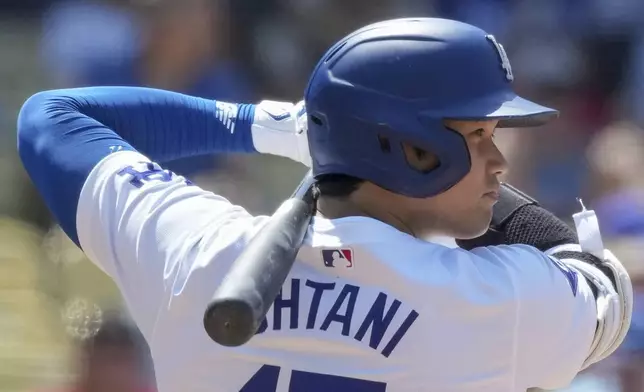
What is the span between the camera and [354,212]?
1.56 meters

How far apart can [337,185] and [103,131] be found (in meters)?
0.38

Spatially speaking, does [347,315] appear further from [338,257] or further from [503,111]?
[503,111]

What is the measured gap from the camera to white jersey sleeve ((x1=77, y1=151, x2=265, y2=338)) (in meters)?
1.46

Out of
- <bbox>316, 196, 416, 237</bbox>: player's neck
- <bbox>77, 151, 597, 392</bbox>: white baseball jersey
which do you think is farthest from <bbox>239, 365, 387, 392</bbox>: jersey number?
<bbox>316, 196, 416, 237</bbox>: player's neck

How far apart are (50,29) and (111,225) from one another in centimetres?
334

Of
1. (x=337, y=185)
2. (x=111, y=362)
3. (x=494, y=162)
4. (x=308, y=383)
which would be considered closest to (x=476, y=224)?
(x=494, y=162)

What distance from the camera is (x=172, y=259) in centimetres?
148

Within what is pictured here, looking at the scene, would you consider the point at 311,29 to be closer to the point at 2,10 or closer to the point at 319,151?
the point at 2,10

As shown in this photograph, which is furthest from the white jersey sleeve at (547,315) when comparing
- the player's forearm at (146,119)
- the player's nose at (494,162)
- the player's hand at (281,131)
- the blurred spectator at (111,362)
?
the blurred spectator at (111,362)

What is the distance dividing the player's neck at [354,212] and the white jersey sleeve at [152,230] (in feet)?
0.42

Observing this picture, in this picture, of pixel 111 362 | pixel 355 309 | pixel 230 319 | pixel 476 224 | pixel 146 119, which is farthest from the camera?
pixel 111 362

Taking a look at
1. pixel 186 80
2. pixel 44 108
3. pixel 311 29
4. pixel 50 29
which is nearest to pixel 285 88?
pixel 311 29

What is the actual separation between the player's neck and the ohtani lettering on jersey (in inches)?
6.1

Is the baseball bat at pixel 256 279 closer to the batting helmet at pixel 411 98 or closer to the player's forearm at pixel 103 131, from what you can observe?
the batting helmet at pixel 411 98
